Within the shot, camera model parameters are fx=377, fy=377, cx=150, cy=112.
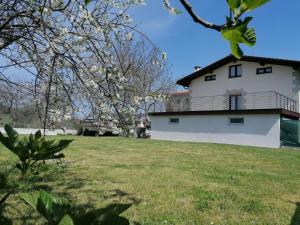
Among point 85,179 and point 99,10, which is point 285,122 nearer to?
point 85,179

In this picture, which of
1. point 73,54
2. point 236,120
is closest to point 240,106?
point 236,120

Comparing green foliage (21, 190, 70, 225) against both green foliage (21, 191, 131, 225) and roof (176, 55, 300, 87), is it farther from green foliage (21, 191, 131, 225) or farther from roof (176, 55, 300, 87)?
roof (176, 55, 300, 87)

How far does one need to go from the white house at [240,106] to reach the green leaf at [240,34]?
24004 millimetres

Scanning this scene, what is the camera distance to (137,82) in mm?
5148

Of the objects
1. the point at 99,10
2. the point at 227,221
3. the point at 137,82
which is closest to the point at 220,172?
the point at 227,221

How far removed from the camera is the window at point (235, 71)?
1172 inches

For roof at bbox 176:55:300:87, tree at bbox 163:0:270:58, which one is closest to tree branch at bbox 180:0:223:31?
tree at bbox 163:0:270:58

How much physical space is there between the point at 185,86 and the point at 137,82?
29.7 metres

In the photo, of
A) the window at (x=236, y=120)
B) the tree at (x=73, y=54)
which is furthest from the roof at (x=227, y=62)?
the tree at (x=73, y=54)

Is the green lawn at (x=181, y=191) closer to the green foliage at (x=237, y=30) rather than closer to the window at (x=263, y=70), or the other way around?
the green foliage at (x=237, y=30)

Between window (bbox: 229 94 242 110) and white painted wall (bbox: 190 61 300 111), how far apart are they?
67 cm

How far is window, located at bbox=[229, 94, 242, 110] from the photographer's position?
2948cm

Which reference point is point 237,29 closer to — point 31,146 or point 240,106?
point 31,146

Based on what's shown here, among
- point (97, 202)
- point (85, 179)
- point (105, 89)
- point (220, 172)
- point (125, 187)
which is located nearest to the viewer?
point (105, 89)
